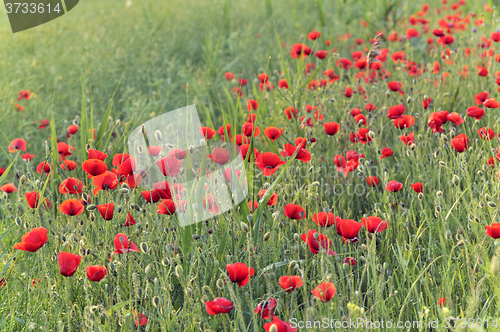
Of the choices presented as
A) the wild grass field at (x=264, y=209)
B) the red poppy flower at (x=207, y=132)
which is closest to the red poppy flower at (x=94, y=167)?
the wild grass field at (x=264, y=209)

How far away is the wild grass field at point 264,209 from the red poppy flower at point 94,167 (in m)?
0.02

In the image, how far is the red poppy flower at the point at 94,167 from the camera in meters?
1.50

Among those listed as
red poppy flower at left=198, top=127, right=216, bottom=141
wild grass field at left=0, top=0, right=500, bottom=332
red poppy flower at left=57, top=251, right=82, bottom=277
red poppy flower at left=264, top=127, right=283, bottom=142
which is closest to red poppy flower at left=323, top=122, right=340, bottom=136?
wild grass field at left=0, top=0, right=500, bottom=332

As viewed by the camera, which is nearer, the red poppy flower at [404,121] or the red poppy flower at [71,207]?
the red poppy flower at [71,207]

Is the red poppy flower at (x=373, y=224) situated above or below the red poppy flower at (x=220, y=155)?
below

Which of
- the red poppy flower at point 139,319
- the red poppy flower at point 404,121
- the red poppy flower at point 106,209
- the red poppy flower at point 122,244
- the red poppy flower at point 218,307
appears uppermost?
the red poppy flower at point 106,209

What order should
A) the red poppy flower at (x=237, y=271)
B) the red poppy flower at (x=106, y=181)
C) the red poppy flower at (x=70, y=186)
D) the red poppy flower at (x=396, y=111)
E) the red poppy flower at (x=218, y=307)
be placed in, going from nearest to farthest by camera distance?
the red poppy flower at (x=218, y=307) < the red poppy flower at (x=237, y=271) < the red poppy flower at (x=106, y=181) < the red poppy flower at (x=70, y=186) < the red poppy flower at (x=396, y=111)

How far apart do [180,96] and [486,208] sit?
256cm

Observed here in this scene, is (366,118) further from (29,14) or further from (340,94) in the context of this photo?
(29,14)

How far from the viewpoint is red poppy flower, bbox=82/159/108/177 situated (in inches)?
58.9

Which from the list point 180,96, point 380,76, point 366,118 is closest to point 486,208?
point 366,118

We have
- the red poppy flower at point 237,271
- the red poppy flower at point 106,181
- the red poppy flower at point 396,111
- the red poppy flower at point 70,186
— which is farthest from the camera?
the red poppy flower at point 396,111

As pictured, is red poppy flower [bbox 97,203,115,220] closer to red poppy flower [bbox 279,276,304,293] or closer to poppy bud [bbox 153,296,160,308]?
poppy bud [bbox 153,296,160,308]

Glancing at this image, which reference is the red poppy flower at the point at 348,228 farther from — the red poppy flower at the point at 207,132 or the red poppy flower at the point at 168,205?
the red poppy flower at the point at 207,132
